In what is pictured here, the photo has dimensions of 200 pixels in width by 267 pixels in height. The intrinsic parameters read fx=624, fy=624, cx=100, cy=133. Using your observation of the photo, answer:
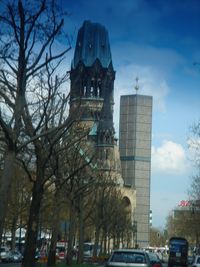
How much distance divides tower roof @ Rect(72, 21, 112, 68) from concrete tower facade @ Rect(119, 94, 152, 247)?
27827 millimetres

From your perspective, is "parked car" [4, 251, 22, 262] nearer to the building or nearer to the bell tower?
the building

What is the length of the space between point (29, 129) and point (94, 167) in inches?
1200

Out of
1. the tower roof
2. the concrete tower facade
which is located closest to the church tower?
the tower roof

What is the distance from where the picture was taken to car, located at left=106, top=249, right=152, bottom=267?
23109mm

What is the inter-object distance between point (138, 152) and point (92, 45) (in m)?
35.7

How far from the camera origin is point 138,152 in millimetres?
177125

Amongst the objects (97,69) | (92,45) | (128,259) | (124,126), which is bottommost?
(128,259)

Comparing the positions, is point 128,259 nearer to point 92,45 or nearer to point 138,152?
point 92,45

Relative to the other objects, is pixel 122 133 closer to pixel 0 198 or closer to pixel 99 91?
pixel 99 91

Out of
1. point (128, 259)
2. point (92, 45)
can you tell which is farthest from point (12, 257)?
point (92, 45)

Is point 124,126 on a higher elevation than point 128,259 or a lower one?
higher

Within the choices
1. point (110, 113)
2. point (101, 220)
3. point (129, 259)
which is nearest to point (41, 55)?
point (129, 259)

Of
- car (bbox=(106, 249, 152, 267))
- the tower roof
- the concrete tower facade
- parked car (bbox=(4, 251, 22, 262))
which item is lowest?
car (bbox=(106, 249, 152, 267))

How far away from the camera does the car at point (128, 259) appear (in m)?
23.1
